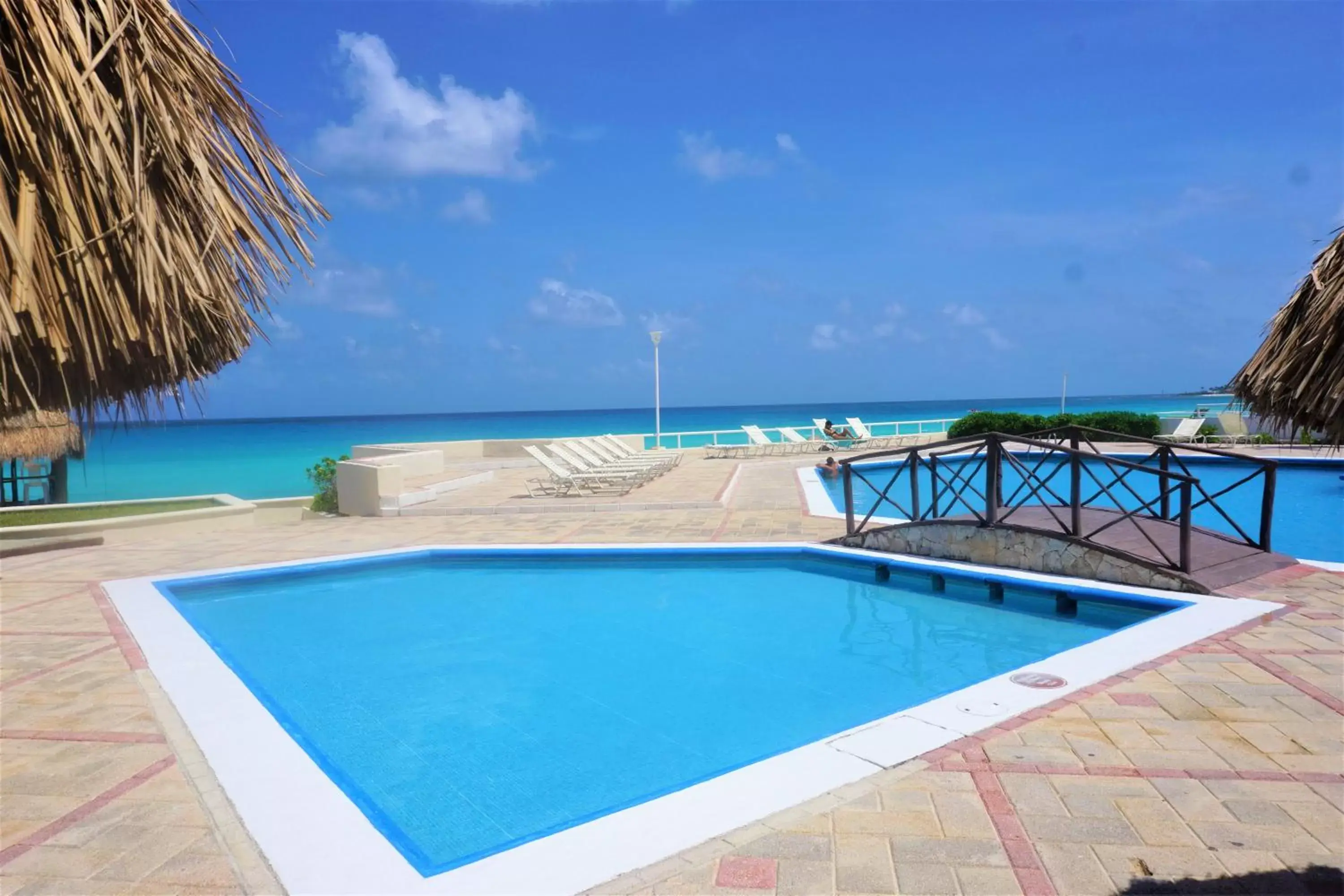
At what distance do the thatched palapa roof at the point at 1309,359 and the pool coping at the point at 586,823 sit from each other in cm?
187

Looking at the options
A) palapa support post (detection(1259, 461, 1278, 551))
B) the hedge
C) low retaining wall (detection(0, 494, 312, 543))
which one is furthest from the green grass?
the hedge

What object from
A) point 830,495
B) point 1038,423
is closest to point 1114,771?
point 830,495

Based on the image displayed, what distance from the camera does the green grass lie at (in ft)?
38.0

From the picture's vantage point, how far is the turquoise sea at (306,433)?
3388 centimetres

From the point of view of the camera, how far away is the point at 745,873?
8.23ft

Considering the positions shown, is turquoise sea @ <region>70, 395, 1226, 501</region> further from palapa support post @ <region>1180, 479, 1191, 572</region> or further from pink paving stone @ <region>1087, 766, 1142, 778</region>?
palapa support post @ <region>1180, 479, 1191, 572</region>

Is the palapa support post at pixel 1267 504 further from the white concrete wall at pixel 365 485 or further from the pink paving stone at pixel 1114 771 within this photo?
the white concrete wall at pixel 365 485

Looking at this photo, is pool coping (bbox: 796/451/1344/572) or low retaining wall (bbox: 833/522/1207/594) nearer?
low retaining wall (bbox: 833/522/1207/594)

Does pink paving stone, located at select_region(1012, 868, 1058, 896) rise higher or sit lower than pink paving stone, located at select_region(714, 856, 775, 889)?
higher

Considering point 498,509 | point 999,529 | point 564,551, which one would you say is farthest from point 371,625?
point 999,529

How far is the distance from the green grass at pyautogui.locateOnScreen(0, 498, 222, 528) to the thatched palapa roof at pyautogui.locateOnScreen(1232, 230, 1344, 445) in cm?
1250

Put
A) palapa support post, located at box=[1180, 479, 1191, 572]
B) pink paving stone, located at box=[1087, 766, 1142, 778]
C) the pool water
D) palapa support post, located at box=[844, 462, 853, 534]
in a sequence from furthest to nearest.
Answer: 1. the pool water
2. palapa support post, located at box=[844, 462, 853, 534]
3. palapa support post, located at box=[1180, 479, 1191, 572]
4. pink paving stone, located at box=[1087, 766, 1142, 778]

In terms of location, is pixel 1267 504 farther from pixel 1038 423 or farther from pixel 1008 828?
pixel 1038 423

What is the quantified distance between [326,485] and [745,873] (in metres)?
14.4
